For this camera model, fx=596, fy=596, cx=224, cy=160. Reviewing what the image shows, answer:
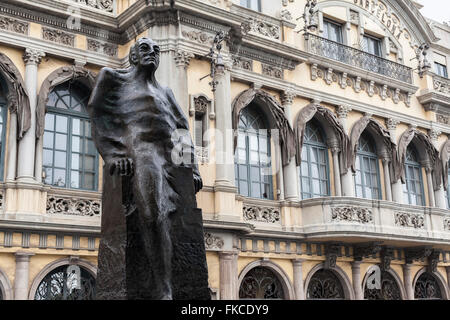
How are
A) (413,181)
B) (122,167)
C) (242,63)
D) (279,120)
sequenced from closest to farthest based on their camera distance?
(122,167) → (242,63) → (279,120) → (413,181)

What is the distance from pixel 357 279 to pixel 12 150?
10302 millimetres

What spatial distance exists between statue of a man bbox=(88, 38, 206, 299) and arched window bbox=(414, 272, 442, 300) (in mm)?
16212

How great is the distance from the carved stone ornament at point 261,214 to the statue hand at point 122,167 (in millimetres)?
10812

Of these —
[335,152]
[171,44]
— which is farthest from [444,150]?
[171,44]

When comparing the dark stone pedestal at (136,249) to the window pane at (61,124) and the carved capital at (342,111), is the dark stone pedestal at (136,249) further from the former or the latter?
the carved capital at (342,111)

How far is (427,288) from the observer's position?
20.0m

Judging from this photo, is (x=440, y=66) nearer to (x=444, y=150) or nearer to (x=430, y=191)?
(x=444, y=150)

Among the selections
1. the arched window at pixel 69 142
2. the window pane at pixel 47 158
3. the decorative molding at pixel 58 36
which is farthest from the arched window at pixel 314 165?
the decorative molding at pixel 58 36

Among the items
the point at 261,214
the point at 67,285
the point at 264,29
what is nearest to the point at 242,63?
the point at 264,29

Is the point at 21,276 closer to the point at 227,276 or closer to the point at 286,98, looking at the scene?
the point at 227,276

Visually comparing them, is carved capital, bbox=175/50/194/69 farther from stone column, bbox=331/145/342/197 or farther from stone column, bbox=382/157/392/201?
stone column, bbox=382/157/392/201

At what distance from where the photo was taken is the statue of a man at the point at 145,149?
475 centimetres

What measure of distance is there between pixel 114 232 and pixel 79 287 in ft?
29.1

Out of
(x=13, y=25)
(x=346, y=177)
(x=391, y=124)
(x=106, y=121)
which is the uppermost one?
(x=13, y=25)
